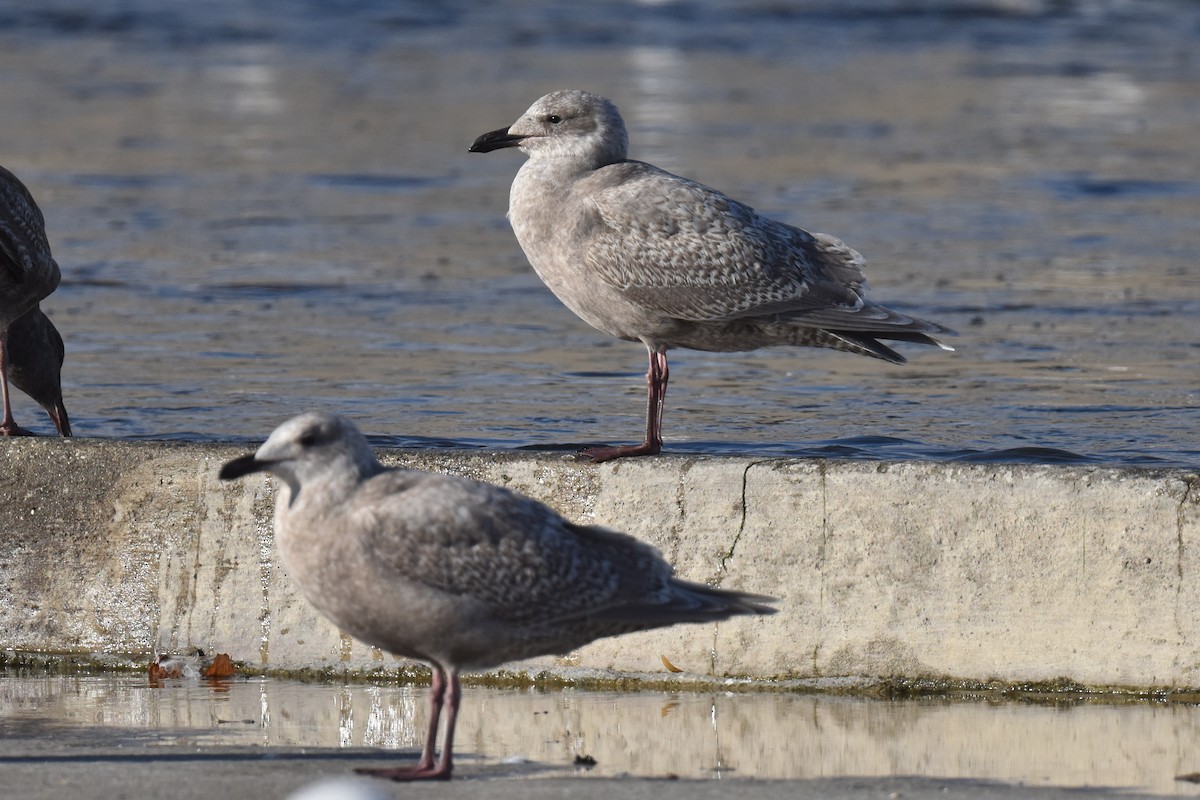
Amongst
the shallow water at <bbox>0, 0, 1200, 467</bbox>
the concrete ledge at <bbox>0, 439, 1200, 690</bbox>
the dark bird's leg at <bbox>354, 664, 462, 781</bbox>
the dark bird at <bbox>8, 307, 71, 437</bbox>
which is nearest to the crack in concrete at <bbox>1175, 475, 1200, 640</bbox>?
the concrete ledge at <bbox>0, 439, 1200, 690</bbox>

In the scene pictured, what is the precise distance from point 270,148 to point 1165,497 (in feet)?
62.7

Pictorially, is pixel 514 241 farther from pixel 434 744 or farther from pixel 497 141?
pixel 434 744

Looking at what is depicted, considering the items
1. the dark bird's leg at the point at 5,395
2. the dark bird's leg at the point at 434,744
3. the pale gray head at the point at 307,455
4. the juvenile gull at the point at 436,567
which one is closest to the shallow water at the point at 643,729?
the dark bird's leg at the point at 434,744

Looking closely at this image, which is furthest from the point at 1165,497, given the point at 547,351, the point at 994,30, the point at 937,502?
the point at 994,30

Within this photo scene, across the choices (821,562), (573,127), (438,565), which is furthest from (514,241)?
(438,565)

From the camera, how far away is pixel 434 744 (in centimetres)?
577

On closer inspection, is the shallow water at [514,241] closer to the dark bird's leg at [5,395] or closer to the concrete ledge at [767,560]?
the dark bird's leg at [5,395]

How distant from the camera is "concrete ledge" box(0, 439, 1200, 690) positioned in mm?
6953

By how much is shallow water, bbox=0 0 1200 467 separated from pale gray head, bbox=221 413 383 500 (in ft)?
13.1

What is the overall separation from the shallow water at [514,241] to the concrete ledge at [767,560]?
7.12ft

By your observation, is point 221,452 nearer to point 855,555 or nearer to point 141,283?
point 855,555

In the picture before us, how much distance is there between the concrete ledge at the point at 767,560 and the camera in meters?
Answer: 6.95

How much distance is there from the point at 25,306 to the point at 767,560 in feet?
15.1

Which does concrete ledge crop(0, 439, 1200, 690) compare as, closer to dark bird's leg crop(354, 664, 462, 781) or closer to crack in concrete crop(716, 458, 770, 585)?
crack in concrete crop(716, 458, 770, 585)
